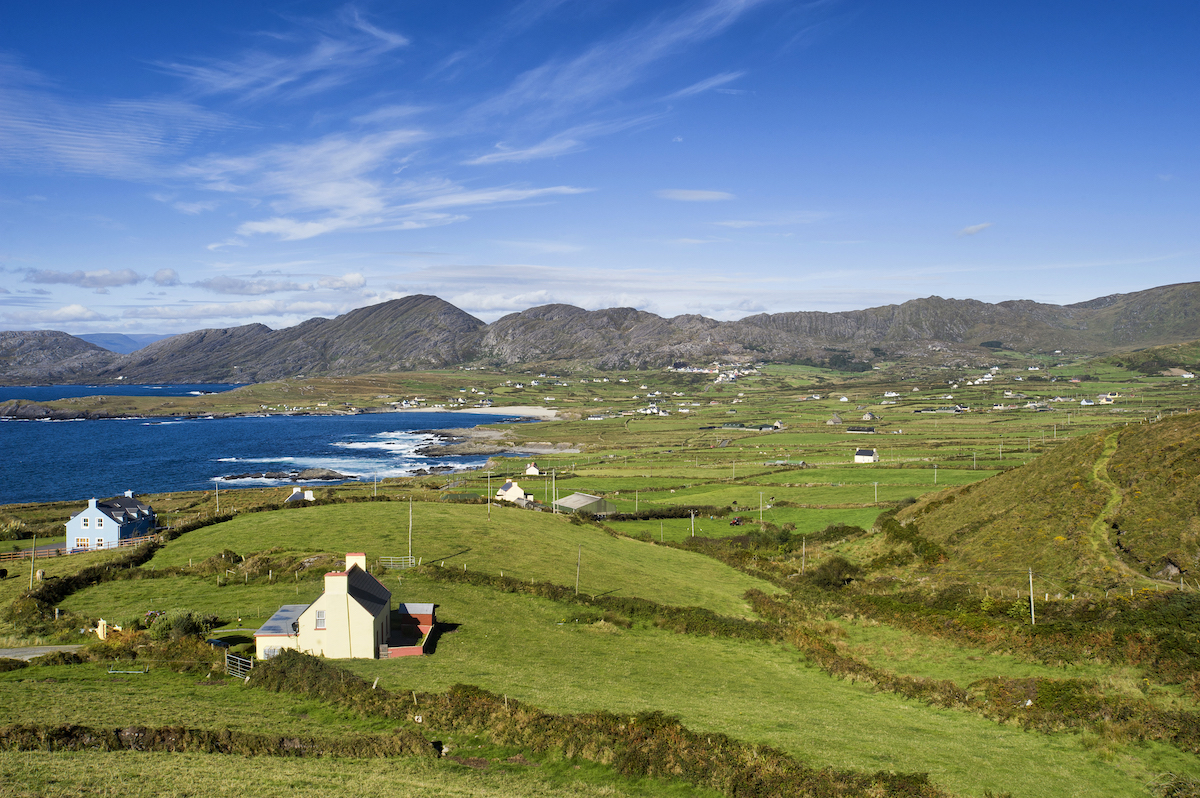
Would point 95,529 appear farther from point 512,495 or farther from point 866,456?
point 866,456

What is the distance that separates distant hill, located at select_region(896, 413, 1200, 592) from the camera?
3850cm

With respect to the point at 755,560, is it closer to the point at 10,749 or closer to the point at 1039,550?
the point at 1039,550

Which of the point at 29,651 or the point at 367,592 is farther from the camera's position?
the point at 367,592

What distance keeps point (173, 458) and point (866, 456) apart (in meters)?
135

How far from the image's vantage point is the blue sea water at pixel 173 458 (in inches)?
4412

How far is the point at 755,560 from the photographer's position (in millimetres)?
57312

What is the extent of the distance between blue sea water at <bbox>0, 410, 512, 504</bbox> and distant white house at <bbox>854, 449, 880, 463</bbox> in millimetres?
73742

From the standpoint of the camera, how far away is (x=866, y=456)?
106250 mm

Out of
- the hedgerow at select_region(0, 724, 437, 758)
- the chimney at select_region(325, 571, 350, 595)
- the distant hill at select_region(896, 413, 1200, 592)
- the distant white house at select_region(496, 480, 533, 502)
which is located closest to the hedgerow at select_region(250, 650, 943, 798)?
the hedgerow at select_region(0, 724, 437, 758)

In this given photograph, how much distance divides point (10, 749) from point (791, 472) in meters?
94.5

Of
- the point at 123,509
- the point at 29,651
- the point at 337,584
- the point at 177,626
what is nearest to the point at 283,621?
the point at 337,584

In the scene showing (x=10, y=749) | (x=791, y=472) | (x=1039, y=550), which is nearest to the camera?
(x=10, y=749)

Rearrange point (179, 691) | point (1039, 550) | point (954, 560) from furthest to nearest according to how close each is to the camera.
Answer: point (954, 560) < point (1039, 550) < point (179, 691)

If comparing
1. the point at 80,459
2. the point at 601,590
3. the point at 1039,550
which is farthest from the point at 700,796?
the point at 80,459
